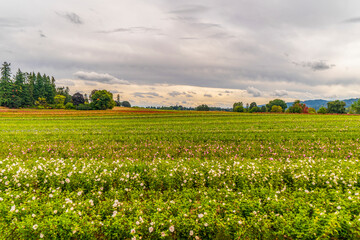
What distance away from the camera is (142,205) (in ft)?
14.8

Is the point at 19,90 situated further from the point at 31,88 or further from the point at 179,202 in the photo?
the point at 179,202

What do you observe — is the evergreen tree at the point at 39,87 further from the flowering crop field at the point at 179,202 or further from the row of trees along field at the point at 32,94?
the flowering crop field at the point at 179,202

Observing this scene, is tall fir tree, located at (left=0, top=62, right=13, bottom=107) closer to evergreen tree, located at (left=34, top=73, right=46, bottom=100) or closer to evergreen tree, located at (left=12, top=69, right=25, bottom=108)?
evergreen tree, located at (left=12, top=69, right=25, bottom=108)

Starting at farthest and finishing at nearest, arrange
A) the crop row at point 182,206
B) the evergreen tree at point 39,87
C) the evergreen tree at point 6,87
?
the evergreen tree at point 39,87 → the evergreen tree at point 6,87 → the crop row at point 182,206

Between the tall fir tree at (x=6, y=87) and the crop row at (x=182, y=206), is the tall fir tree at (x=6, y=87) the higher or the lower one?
the higher one

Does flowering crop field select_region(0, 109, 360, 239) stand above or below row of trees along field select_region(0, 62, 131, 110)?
below

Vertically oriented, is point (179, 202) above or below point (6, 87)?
below

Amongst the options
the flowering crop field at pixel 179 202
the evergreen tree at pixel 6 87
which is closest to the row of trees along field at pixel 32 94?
the evergreen tree at pixel 6 87

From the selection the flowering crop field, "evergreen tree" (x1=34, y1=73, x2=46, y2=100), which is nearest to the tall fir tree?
"evergreen tree" (x1=34, y1=73, x2=46, y2=100)

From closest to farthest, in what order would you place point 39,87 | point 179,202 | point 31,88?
point 179,202
point 31,88
point 39,87

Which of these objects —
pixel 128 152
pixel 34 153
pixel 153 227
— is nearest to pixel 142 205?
pixel 153 227

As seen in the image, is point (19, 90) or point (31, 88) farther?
point (31, 88)

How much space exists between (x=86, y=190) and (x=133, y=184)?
1.66 meters

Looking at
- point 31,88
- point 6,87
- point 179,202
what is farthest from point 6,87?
point 179,202
